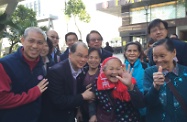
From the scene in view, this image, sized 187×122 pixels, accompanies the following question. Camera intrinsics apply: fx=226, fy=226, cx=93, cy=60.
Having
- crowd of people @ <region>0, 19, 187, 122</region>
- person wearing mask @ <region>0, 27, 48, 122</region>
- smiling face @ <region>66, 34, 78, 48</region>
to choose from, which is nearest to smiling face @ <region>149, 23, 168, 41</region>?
crowd of people @ <region>0, 19, 187, 122</region>

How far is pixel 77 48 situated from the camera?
267cm

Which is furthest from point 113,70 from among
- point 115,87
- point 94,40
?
point 94,40

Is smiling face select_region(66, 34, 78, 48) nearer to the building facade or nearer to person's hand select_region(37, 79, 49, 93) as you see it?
person's hand select_region(37, 79, 49, 93)

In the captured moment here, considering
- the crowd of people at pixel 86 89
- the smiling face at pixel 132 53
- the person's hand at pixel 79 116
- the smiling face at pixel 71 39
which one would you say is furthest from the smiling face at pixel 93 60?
the smiling face at pixel 71 39

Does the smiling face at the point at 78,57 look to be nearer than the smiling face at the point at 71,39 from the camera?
Yes

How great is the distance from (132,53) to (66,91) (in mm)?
1408

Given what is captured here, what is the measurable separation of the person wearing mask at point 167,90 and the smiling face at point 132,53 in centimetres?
121

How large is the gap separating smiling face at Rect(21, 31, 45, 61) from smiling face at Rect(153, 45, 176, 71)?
1.25 m

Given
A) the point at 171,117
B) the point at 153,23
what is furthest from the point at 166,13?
the point at 171,117

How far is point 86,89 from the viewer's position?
2.77 m

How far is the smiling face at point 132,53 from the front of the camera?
351 centimetres

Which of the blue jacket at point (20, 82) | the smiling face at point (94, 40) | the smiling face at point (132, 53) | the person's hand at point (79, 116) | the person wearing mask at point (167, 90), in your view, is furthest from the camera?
the smiling face at point (94, 40)

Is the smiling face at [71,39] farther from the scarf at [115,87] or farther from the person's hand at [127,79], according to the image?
the person's hand at [127,79]

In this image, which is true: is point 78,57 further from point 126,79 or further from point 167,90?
point 167,90
